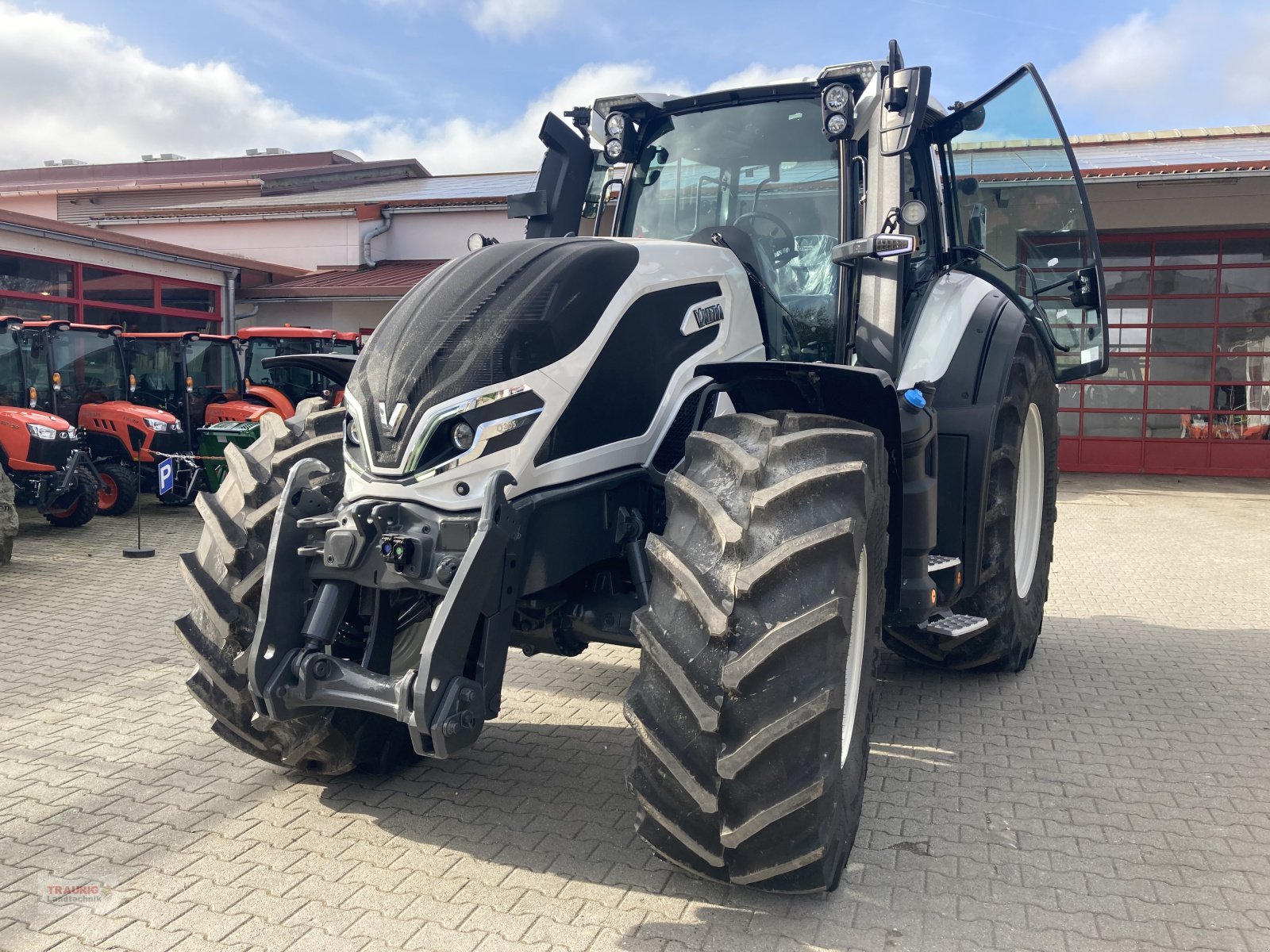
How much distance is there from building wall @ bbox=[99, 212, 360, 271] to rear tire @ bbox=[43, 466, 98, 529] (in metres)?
10.9

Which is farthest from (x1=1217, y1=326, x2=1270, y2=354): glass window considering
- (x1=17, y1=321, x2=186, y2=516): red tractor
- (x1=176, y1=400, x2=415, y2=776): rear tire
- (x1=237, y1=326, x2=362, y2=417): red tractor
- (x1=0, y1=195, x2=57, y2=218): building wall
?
(x1=0, y1=195, x2=57, y2=218): building wall

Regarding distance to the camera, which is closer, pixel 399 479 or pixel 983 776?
pixel 399 479

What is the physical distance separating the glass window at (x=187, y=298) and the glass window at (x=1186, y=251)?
15.1m

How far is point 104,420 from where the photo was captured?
11461 mm

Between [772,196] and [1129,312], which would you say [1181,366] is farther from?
[772,196]

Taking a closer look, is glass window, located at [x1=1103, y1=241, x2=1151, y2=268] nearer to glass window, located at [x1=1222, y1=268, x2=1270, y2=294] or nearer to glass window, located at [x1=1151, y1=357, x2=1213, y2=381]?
glass window, located at [x1=1222, y1=268, x2=1270, y2=294]

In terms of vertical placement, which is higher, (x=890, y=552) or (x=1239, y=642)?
(x=890, y=552)

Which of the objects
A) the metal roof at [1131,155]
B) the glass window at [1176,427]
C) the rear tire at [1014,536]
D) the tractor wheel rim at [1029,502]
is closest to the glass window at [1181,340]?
the glass window at [1176,427]

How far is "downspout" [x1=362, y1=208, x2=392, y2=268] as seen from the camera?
2017 cm

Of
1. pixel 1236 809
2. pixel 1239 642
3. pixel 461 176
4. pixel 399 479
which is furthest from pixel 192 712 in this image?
pixel 461 176

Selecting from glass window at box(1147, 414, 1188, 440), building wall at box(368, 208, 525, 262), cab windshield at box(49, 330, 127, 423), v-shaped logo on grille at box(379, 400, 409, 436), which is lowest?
glass window at box(1147, 414, 1188, 440)

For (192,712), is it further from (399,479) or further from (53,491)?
(53,491)

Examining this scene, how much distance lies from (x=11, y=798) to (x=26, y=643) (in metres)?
2.66

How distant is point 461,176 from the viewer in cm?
2459
